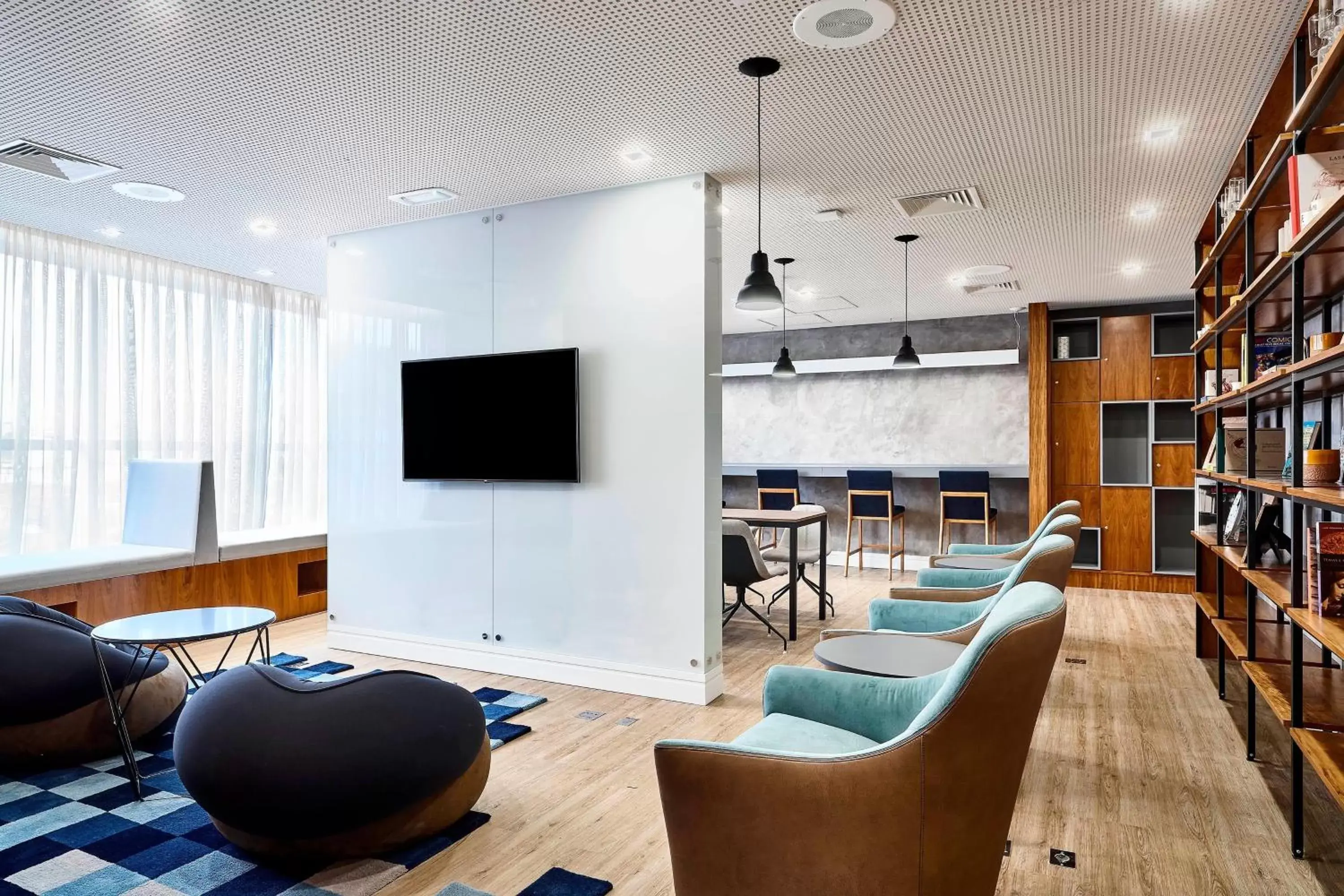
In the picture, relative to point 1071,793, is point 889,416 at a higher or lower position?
higher

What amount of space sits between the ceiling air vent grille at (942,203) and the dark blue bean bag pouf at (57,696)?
4.33m

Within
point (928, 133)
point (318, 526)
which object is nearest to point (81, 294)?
point (318, 526)

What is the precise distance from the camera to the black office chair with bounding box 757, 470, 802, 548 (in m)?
8.58

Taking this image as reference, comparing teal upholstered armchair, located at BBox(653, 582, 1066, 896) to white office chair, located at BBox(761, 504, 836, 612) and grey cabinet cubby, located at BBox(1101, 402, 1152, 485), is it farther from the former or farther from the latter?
grey cabinet cubby, located at BBox(1101, 402, 1152, 485)

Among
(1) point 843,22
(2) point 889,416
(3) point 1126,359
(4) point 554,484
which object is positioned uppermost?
(1) point 843,22

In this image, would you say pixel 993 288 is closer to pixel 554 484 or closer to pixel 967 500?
pixel 967 500

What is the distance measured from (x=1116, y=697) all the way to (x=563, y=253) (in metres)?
3.68

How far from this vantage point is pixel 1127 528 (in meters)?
7.65

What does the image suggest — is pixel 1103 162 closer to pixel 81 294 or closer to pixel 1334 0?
pixel 1334 0

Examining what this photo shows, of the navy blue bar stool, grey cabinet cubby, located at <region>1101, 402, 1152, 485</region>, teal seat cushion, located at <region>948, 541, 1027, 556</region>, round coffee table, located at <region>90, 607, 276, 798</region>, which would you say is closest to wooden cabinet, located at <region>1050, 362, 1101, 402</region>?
grey cabinet cubby, located at <region>1101, 402, 1152, 485</region>

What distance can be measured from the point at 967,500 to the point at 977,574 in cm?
416

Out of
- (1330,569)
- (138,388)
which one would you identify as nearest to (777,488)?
(138,388)

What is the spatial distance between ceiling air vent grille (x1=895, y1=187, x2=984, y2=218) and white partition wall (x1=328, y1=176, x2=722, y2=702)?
1.21 m

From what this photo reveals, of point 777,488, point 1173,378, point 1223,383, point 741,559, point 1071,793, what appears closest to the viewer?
point 1071,793
